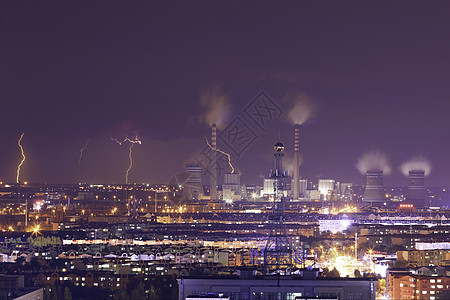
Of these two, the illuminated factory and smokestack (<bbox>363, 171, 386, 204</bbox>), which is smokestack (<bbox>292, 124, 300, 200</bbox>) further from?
the illuminated factory

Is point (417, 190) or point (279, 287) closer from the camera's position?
point (279, 287)

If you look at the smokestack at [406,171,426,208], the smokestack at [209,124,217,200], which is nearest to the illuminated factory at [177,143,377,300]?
the smokestack at [209,124,217,200]

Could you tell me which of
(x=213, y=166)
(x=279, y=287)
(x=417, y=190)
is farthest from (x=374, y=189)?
(x=279, y=287)

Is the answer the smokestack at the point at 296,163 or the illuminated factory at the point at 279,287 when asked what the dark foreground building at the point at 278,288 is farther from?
the smokestack at the point at 296,163

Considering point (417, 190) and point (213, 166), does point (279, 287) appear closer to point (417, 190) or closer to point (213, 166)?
point (213, 166)

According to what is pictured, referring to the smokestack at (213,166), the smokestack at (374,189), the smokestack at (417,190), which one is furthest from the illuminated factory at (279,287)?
the smokestack at (417,190)

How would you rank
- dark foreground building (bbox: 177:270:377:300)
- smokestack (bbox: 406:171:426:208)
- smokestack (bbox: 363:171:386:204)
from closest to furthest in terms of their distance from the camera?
dark foreground building (bbox: 177:270:377:300) → smokestack (bbox: 363:171:386:204) → smokestack (bbox: 406:171:426:208)

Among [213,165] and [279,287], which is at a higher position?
[213,165]
